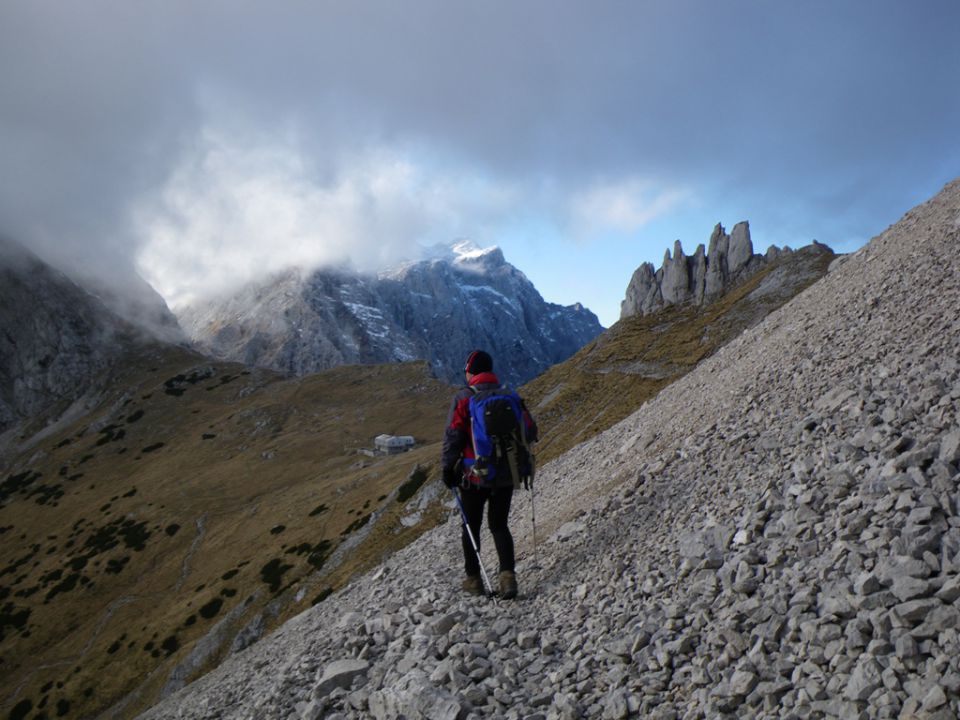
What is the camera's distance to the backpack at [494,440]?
11.0 meters

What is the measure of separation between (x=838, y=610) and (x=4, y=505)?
168110mm

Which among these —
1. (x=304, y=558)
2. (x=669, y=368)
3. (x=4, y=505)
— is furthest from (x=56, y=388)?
(x=669, y=368)

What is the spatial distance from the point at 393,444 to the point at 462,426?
318 feet

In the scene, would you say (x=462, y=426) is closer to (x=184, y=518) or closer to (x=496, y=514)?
(x=496, y=514)

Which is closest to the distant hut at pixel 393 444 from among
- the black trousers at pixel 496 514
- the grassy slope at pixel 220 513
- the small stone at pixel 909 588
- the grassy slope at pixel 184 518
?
the grassy slope at pixel 184 518

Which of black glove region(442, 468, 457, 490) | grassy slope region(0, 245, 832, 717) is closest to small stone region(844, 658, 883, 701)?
black glove region(442, 468, 457, 490)

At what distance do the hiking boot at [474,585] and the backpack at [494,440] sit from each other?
238 cm

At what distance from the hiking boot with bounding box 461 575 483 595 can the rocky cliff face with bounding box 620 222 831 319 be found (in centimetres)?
7608

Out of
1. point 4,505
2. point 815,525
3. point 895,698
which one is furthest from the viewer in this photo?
point 4,505

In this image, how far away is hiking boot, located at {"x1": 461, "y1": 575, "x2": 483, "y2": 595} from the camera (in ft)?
39.0

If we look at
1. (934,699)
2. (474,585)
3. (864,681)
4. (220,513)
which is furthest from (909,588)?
(220,513)

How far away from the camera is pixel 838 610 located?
21.0 ft

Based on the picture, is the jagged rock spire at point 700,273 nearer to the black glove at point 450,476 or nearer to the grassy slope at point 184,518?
the grassy slope at point 184,518

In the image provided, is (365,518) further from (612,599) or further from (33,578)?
(33,578)
